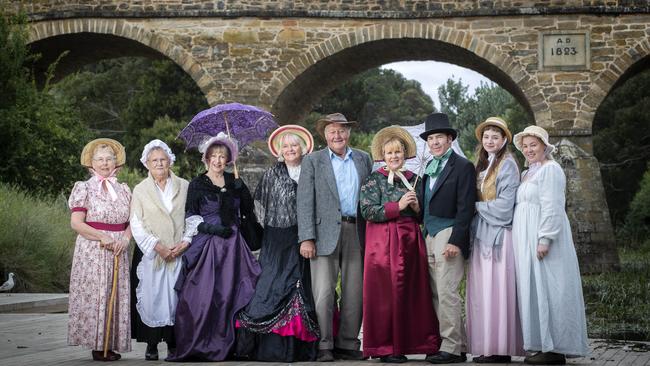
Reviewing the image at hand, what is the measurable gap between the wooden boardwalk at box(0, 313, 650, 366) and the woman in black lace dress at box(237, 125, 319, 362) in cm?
23

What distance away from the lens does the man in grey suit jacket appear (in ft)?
23.5

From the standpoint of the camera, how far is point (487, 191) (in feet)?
23.5

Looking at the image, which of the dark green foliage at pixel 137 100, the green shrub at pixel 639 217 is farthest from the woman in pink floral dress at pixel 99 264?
the green shrub at pixel 639 217

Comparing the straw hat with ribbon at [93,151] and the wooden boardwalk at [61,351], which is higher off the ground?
the straw hat with ribbon at [93,151]

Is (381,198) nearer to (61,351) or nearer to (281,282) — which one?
(281,282)

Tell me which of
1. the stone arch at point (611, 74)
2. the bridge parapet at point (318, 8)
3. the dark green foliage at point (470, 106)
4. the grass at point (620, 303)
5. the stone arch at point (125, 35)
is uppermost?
the dark green foliage at point (470, 106)

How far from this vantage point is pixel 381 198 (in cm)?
712

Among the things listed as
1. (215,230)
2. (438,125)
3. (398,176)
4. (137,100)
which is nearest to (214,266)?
(215,230)

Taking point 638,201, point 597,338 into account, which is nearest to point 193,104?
point 638,201

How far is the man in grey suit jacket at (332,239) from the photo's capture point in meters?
7.17

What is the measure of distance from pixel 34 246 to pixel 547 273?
8.45 metres

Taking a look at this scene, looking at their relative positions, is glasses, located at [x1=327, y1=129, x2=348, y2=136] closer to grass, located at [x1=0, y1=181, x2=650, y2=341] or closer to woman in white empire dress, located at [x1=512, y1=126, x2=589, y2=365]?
woman in white empire dress, located at [x1=512, y1=126, x2=589, y2=365]

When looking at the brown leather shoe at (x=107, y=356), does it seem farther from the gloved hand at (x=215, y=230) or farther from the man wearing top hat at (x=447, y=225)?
the man wearing top hat at (x=447, y=225)

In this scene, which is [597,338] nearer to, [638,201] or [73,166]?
[73,166]
